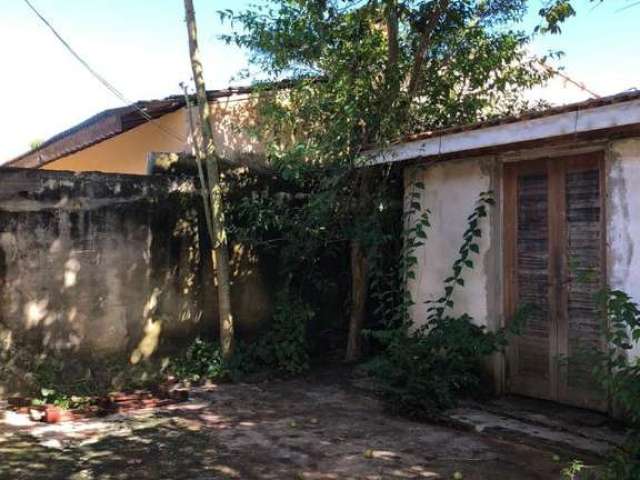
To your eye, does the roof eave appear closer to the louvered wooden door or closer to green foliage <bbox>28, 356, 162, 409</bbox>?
the louvered wooden door

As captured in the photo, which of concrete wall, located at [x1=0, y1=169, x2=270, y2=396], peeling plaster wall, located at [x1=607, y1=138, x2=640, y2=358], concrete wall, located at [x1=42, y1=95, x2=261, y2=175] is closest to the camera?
peeling plaster wall, located at [x1=607, y1=138, x2=640, y2=358]

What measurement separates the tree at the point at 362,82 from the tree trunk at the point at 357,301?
0.01 metres

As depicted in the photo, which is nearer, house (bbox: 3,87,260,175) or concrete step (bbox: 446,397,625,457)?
concrete step (bbox: 446,397,625,457)

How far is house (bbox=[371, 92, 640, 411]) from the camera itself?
16.4ft

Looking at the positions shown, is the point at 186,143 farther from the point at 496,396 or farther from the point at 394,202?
the point at 496,396

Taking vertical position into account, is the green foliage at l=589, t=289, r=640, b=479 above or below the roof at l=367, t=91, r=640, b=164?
below

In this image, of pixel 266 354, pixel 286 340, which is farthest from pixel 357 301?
pixel 266 354

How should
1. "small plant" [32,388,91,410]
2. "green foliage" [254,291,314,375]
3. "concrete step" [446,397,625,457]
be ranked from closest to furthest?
1. "concrete step" [446,397,625,457]
2. "small plant" [32,388,91,410]
3. "green foliage" [254,291,314,375]

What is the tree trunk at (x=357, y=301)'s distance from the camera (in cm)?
757

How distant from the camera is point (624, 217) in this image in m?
5.03

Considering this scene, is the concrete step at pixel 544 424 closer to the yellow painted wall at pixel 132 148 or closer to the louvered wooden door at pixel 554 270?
the louvered wooden door at pixel 554 270

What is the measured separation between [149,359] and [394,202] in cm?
322

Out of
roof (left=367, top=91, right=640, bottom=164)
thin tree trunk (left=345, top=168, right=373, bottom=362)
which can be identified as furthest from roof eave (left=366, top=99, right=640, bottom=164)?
thin tree trunk (left=345, top=168, right=373, bottom=362)

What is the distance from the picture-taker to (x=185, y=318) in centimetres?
700
